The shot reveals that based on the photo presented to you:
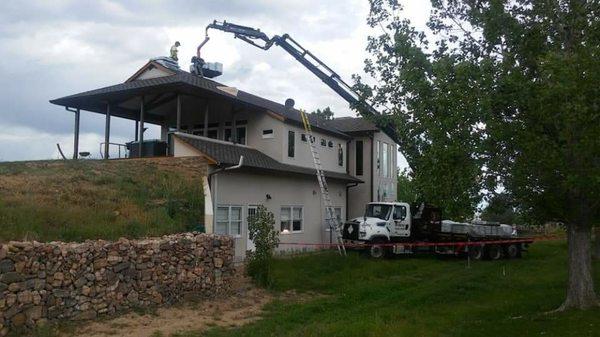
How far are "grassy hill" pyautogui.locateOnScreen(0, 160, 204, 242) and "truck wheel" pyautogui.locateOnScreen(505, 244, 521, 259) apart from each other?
16183 millimetres

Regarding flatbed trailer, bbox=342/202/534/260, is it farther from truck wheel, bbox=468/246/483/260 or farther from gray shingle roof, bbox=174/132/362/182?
gray shingle roof, bbox=174/132/362/182

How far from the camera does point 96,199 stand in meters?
15.4

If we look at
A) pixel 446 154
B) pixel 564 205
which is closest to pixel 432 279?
pixel 564 205

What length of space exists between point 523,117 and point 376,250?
1248 cm

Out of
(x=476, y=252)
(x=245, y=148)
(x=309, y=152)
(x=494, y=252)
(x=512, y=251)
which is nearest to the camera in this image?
(x=245, y=148)

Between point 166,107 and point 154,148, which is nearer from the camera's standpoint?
point 154,148

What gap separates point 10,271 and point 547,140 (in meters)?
10.2

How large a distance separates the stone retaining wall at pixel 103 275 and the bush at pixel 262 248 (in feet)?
4.62

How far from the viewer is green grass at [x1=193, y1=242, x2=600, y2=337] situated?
10977 millimetres

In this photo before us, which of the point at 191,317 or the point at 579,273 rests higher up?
the point at 579,273

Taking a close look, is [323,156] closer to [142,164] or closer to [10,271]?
[142,164]

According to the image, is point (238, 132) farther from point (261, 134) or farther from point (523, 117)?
point (523, 117)

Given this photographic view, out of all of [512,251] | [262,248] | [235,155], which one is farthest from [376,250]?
[262,248]

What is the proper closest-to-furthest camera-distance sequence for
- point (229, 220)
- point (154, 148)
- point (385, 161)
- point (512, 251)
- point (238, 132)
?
point (229, 220), point (154, 148), point (238, 132), point (512, 251), point (385, 161)
